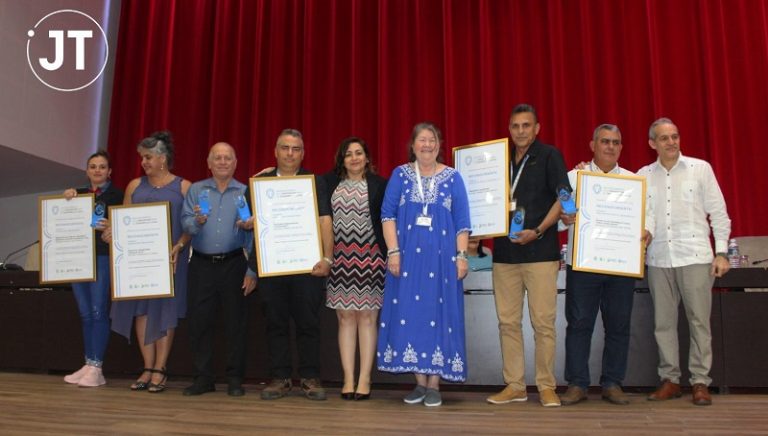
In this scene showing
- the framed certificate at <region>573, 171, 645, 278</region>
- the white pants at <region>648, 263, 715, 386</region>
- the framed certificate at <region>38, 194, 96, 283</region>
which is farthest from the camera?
the framed certificate at <region>38, 194, 96, 283</region>

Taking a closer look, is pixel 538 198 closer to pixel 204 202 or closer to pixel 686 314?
pixel 686 314

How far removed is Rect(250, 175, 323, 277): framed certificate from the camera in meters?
3.24

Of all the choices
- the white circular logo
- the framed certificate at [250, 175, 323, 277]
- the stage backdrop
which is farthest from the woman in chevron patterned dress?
the white circular logo

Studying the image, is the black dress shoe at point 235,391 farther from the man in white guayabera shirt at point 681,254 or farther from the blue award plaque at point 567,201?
the man in white guayabera shirt at point 681,254

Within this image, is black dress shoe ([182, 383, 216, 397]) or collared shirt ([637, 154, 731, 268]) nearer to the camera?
collared shirt ([637, 154, 731, 268])

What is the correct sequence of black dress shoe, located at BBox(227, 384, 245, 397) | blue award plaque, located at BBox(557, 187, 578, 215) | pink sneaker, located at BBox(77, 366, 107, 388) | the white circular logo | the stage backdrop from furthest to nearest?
the white circular logo < the stage backdrop < pink sneaker, located at BBox(77, 366, 107, 388) < black dress shoe, located at BBox(227, 384, 245, 397) < blue award plaque, located at BBox(557, 187, 578, 215)

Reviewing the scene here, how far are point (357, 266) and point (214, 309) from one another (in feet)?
2.84

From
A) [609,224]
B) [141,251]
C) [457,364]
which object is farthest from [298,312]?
[609,224]

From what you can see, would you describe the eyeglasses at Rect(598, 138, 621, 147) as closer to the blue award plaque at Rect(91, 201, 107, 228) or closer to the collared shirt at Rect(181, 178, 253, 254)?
the collared shirt at Rect(181, 178, 253, 254)

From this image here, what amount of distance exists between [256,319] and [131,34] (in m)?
3.77

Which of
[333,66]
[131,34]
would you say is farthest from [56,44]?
[333,66]

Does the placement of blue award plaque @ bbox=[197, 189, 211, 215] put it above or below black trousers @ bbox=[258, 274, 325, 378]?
above

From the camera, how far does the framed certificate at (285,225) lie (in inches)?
128

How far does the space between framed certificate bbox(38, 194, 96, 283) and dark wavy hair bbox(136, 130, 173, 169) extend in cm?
57
